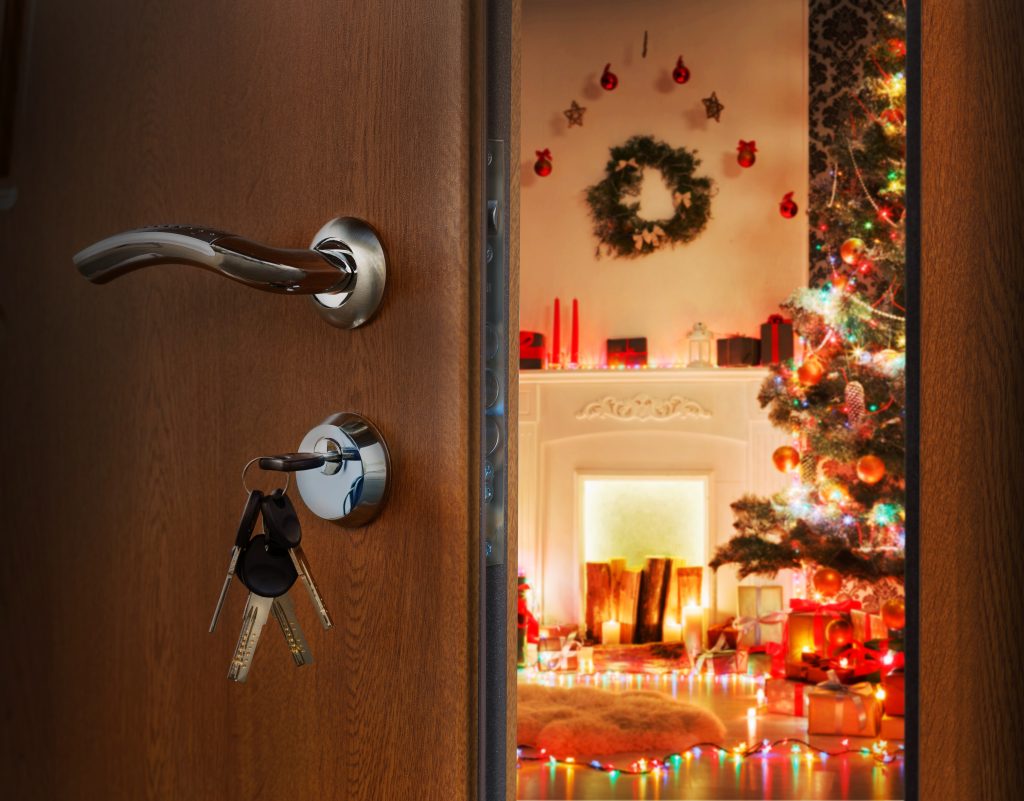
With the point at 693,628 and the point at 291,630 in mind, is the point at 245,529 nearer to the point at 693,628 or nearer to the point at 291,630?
the point at 291,630

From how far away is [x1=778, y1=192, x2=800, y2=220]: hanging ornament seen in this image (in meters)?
4.41

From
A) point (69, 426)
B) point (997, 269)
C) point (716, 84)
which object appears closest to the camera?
point (997, 269)

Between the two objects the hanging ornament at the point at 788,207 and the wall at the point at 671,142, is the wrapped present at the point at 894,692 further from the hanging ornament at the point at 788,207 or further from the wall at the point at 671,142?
the hanging ornament at the point at 788,207

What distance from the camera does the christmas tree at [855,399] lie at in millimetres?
3152

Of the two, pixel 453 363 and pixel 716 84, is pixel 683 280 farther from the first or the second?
pixel 453 363

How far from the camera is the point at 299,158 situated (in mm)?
524

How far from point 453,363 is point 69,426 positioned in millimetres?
284

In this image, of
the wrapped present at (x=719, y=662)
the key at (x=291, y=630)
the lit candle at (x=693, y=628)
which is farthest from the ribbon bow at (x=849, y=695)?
the key at (x=291, y=630)

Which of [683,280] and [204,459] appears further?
[683,280]

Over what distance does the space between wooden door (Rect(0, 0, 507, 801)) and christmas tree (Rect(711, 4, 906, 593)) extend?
2.88 meters

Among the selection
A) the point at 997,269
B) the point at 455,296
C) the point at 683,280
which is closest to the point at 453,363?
the point at 455,296

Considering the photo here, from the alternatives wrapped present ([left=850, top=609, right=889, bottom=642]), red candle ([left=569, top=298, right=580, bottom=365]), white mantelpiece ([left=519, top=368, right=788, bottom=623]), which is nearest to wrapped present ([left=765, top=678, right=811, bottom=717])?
wrapped present ([left=850, top=609, right=889, bottom=642])

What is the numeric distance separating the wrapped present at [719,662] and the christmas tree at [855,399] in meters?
0.66

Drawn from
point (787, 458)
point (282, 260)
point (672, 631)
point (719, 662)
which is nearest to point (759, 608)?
point (719, 662)
